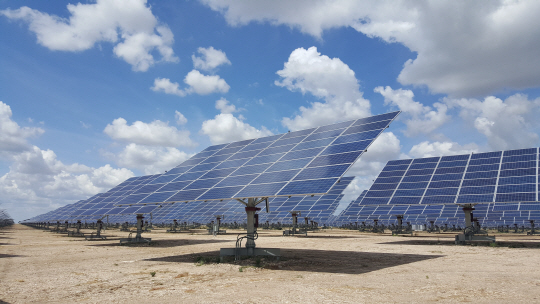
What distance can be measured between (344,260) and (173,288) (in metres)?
9.69

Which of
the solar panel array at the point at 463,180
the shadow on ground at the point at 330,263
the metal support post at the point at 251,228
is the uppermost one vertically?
the solar panel array at the point at 463,180

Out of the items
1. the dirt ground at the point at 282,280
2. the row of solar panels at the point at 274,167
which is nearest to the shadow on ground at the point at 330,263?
the dirt ground at the point at 282,280

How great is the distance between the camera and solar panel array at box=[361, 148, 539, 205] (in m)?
27.7

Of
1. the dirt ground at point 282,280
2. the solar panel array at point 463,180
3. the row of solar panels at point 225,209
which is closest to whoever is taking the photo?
the dirt ground at point 282,280

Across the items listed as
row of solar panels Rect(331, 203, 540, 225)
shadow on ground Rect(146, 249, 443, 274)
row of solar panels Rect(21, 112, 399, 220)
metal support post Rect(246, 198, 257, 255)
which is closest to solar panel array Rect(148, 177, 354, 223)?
row of solar panels Rect(331, 203, 540, 225)

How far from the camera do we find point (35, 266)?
17.9 meters

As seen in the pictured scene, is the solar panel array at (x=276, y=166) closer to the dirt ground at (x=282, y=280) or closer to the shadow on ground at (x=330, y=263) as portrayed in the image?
the shadow on ground at (x=330, y=263)

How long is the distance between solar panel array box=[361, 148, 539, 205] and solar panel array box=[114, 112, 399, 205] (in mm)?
11232

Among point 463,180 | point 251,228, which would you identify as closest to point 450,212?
point 463,180

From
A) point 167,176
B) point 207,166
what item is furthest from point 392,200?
point 167,176

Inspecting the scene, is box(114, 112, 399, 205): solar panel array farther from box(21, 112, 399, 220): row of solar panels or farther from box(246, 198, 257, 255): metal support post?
box(246, 198, 257, 255): metal support post

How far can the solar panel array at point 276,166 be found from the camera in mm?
17562

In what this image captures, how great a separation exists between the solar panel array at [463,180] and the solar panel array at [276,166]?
11.2 meters

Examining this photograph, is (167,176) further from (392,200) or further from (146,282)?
(392,200)
